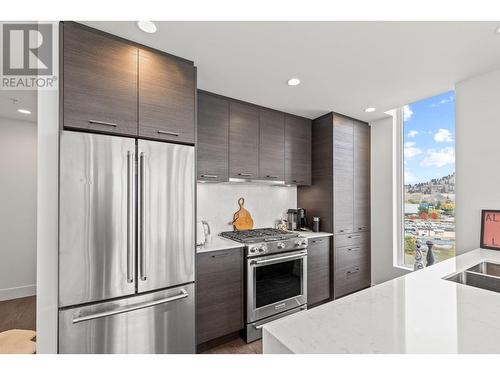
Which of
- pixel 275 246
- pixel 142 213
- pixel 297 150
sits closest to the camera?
pixel 142 213

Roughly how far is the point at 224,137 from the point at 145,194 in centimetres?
118

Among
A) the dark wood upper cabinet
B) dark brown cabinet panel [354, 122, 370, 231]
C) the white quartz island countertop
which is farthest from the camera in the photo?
dark brown cabinet panel [354, 122, 370, 231]

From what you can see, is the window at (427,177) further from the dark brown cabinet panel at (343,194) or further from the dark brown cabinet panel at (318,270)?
the dark brown cabinet panel at (318,270)

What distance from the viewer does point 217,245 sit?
7.27 feet

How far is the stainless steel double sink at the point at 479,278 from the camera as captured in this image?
132 centimetres

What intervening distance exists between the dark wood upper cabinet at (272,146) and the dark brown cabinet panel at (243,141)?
76mm

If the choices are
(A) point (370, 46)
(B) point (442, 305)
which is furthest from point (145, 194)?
(A) point (370, 46)

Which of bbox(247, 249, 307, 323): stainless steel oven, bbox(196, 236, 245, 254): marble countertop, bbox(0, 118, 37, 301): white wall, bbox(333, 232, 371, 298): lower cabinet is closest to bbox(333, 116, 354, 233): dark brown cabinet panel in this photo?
bbox(333, 232, 371, 298): lower cabinet

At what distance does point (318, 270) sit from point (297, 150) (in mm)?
1554

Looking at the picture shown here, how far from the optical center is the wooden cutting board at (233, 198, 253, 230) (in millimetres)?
2877

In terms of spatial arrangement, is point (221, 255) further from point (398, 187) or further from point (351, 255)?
point (398, 187)

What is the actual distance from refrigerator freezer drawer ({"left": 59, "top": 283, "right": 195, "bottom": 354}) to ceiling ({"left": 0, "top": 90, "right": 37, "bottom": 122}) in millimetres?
2409

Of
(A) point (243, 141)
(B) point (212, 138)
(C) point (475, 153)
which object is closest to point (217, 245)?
(B) point (212, 138)

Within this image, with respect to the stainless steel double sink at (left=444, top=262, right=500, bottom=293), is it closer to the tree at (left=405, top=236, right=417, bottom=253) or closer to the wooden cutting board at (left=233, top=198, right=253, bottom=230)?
the tree at (left=405, top=236, right=417, bottom=253)
